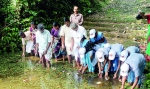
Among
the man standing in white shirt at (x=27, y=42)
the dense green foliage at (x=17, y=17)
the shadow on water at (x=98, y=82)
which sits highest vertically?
the dense green foliage at (x=17, y=17)

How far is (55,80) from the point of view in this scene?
8.08 metres

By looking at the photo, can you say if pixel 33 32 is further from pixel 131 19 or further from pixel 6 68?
pixel 131 19

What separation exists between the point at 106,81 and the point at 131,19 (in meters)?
8.35

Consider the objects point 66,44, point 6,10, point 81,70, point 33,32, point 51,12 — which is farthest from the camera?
point 51,12

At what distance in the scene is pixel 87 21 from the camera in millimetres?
15234

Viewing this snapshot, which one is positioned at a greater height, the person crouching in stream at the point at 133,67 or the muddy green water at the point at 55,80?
the person crouching in stream at the point at 133,67

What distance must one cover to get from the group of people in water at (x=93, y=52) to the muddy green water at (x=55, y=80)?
250 mm

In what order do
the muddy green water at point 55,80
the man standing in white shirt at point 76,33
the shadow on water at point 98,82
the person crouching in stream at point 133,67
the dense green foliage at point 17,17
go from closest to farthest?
the person crouching in stream at point 133,67 → the shadow on water at point 98,82 → the muddy green water at point 55,80 → the man standing in white shirt at point 76,33 → the dense green foliage at point 17,17

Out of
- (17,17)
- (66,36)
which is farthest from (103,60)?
(17,17)

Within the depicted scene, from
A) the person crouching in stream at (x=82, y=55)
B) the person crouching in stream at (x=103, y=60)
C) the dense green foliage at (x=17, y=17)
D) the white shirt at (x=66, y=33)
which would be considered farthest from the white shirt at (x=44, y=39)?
the dense green foliage at (x=17, y=17)

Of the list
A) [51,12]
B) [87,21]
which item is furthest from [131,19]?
[51,12]

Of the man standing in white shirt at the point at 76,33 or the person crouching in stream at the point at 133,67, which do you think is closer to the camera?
the person crouching in stream at the point at 133,67

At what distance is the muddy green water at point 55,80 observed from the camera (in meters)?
7.61

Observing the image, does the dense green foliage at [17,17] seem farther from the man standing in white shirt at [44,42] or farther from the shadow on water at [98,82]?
the shadow on water at [98,82]
